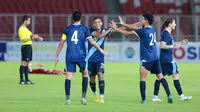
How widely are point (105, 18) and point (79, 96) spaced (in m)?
23.1

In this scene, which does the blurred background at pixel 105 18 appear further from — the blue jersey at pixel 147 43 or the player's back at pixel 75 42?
the player's back at pixel 75 42

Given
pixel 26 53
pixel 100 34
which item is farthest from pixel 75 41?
pixel 26 53

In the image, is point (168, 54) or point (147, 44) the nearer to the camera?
point (147, 44)

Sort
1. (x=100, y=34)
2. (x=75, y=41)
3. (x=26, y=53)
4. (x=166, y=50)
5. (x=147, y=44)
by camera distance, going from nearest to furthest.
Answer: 1. (x=75, y=41)
2. (x=147, y=44)
3. (x=100, y=34)
4. (x=166, y=50)
5. (x=26, y=53)

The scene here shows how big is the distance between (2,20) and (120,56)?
712 cm

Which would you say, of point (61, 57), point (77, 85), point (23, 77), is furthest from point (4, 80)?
point (61, 57)

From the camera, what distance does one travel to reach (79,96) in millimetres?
19359

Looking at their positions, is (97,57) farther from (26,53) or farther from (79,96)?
(26,53)

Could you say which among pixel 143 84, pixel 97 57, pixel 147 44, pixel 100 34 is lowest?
pixel 143 84

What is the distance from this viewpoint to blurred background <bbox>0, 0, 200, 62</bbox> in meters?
42.4

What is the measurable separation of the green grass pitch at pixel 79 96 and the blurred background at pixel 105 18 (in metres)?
13.1

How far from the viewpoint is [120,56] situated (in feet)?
139

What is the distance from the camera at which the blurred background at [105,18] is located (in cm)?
4244

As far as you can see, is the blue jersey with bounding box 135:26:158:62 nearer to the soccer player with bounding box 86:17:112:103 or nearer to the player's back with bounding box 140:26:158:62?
the player's back with bounding box 140:26:158:62
